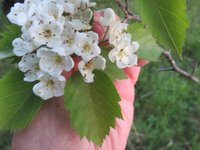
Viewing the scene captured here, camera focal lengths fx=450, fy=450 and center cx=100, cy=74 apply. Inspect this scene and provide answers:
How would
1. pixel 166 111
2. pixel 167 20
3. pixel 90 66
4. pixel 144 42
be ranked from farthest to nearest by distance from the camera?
pixel 166 111
pixel 144 42
pixel 90 66
pixel 167 20

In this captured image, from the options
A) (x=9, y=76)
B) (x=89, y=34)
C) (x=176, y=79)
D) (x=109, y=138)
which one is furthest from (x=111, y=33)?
(x=176, y=79)

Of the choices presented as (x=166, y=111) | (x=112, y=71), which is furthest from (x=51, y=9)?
(x=166, y=111)

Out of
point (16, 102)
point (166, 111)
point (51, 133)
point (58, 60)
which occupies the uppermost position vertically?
point (58, 60)

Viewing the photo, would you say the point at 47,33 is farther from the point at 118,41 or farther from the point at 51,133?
the point at 51,133

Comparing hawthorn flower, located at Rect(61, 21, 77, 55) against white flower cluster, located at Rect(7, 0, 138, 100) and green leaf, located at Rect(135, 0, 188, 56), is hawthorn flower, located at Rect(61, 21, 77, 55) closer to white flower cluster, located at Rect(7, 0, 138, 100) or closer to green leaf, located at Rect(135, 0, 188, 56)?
white flower cluster, located at Rect(7, 0, 138, 100)

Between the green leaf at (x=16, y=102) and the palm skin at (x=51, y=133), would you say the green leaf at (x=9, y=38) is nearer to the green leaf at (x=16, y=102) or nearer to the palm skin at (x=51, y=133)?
the green leaf at (x=16, y=102)

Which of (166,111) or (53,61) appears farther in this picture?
(166,111)

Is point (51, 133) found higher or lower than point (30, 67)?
lower

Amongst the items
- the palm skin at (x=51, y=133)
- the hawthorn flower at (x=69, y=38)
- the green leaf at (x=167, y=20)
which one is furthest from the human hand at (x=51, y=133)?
the green leaf at (x=167, y=20)
